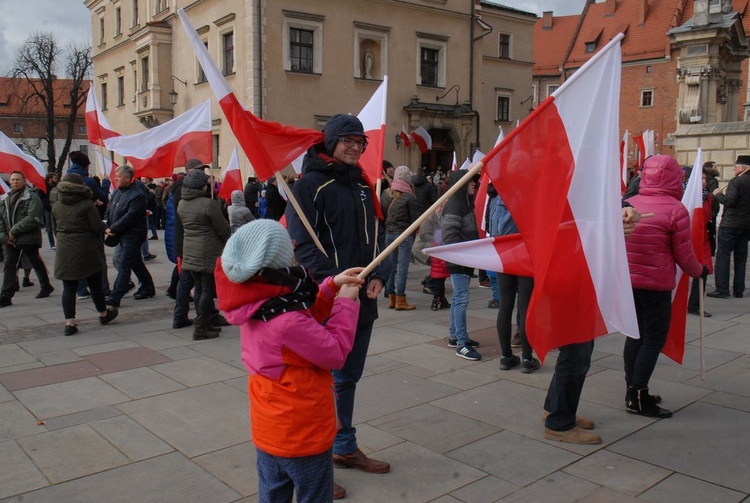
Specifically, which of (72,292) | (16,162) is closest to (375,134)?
(72,292)

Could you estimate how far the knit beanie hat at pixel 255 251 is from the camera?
2562mm

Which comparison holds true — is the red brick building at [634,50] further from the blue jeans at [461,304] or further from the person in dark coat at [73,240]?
the person in dark coat at [73,240]

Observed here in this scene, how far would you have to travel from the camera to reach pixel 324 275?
351 cm

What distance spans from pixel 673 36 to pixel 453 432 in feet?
54.4

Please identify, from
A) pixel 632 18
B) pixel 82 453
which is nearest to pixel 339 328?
pixel 82 453

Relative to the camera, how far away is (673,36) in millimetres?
17688

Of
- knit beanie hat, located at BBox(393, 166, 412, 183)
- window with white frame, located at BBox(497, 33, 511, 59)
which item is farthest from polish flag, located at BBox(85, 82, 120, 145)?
window with white frame, located at BBox(497, 33, 511, 59)

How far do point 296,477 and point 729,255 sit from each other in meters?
8.87

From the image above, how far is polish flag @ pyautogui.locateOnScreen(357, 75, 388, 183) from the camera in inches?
191

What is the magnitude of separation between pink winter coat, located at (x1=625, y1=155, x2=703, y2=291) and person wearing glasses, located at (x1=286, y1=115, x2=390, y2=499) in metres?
1.93

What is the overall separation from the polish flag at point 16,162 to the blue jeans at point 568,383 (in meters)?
9.27

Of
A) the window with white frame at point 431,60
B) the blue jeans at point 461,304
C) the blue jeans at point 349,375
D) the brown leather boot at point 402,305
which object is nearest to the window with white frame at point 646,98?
the window with white frame at point 431,60

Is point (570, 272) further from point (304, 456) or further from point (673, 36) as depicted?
point (673, 36)

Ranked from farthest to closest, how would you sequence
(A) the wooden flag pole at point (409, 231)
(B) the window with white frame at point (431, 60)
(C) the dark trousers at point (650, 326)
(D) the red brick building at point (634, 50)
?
(D) the red brick building at point (634, 50) < (B) the window with white frame at point (431, 60) < (C) the dark trousers at point (650, 326) < (A) the wooden flag pole at point (409, 231)
